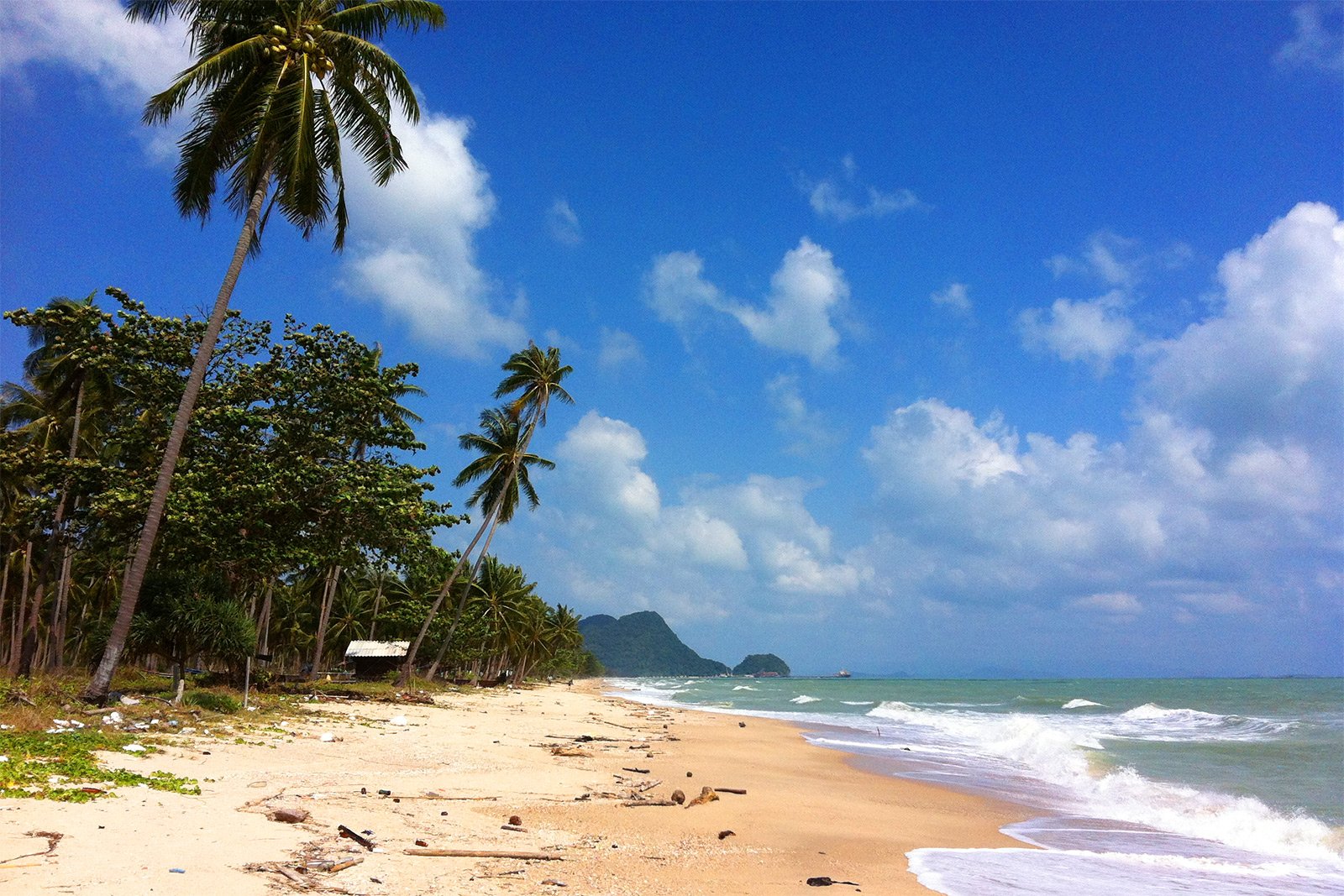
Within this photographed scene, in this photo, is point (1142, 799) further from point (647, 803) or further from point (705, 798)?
point (647, 803)

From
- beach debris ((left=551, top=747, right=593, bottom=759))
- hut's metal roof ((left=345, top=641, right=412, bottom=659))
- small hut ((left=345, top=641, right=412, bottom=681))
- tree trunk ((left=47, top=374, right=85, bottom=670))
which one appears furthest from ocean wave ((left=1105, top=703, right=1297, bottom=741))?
tree trunk ((left=47, top=374, right=85, bottom=670))

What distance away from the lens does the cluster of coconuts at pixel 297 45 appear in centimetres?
1429

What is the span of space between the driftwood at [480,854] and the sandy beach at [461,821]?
4 cm

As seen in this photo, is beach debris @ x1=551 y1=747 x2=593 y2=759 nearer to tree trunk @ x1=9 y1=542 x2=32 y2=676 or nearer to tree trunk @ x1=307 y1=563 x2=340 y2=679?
tree trunk @ x1=9 y1=542 x2=32 y2=676

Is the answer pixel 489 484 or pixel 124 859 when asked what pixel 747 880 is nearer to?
pixel 124 859

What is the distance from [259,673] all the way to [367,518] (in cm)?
530

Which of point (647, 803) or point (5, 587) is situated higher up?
point (5, 587)

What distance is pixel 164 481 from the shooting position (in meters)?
13.6

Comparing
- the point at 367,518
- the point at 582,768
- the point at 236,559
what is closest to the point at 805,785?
the point at 582,768

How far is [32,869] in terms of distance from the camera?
503 centimetres

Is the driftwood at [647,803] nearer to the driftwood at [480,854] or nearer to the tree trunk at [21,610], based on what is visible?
the driftwood at [480,854]

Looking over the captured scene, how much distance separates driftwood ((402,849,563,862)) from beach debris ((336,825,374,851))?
0.97 ft

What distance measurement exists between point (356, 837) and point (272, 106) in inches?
513

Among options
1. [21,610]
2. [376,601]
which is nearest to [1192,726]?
[376,601]
